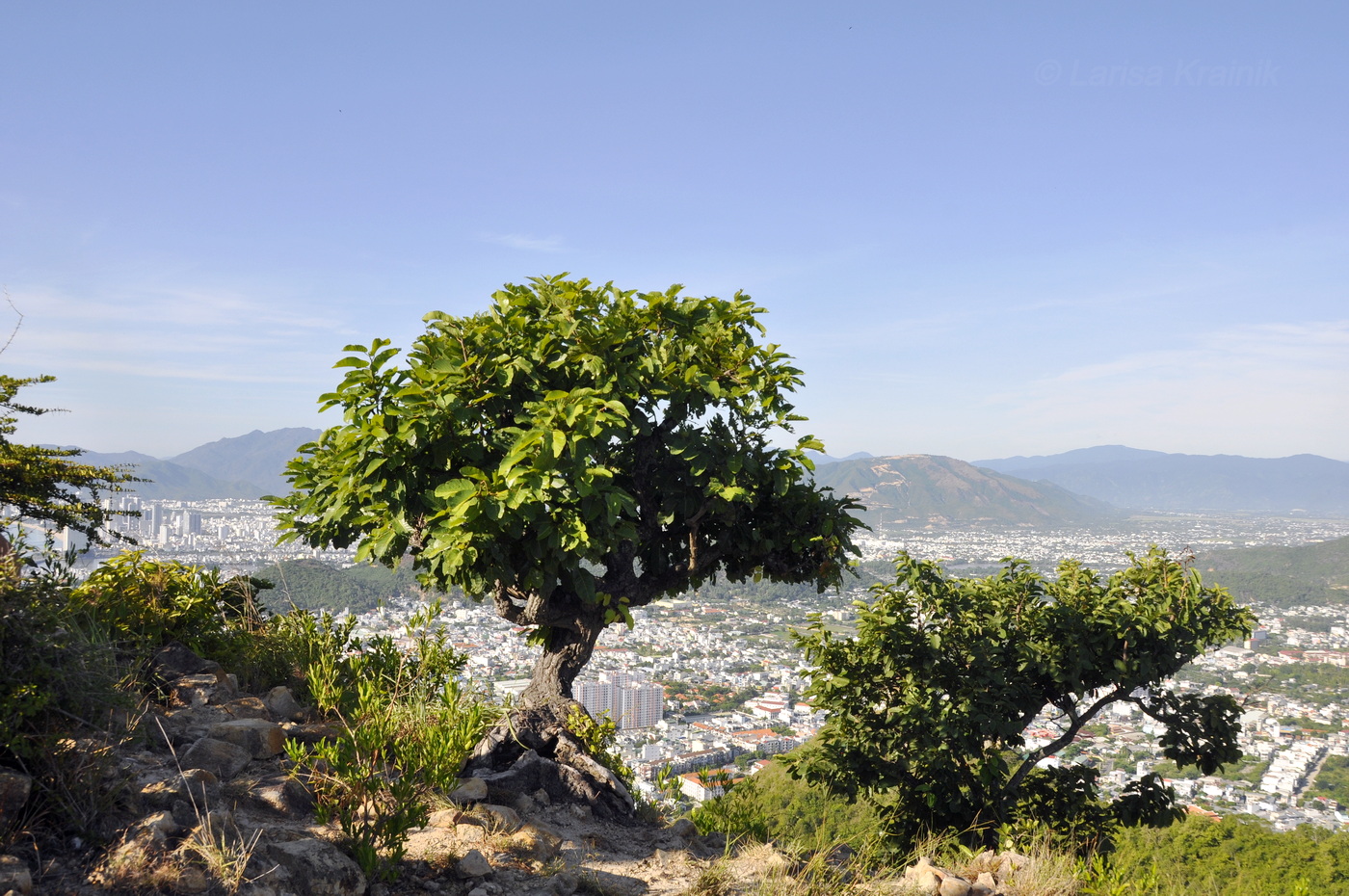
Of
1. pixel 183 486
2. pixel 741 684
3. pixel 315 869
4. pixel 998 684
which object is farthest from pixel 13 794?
pixel 183 486

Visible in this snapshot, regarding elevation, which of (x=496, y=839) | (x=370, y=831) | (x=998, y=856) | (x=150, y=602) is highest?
(x=150, y=602)

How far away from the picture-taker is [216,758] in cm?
423

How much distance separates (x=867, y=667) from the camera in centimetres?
754

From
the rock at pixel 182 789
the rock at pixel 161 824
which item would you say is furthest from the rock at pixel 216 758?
the rock at pixel 161 824

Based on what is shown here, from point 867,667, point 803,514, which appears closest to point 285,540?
point 803,514

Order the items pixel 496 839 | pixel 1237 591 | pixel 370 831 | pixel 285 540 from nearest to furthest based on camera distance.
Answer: pixel 370 831
pixel 496 839
pixel 285 540
pixel 1237 591

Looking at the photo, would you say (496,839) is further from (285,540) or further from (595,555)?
(285,540)

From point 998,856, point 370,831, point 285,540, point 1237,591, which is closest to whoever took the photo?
point 370,831

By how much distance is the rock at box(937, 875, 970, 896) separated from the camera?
4.34m

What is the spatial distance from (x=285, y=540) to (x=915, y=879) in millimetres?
4836

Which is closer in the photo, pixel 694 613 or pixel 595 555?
pixel 595 555

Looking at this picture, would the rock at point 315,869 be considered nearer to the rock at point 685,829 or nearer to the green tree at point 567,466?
the green tree at point 567,466

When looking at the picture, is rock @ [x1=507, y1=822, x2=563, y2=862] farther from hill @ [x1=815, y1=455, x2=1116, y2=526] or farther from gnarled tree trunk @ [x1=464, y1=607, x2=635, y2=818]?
hill @ [x1=815, y1=455, x2=1116, y2=526]

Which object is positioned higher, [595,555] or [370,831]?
[595,555]
